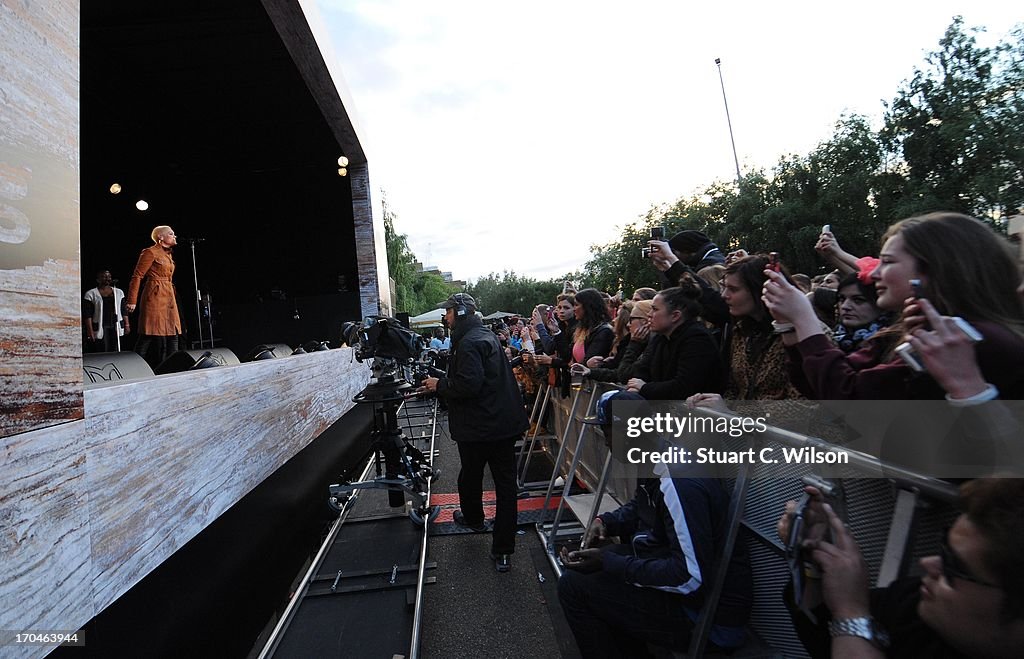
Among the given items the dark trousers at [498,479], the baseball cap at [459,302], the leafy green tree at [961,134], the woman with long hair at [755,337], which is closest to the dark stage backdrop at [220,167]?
the baseball cap at [459,302]

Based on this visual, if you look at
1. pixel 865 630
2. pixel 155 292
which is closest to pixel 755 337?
pixel 865 630

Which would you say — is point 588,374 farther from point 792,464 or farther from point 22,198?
point 22,198

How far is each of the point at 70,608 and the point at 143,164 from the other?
35.1ft

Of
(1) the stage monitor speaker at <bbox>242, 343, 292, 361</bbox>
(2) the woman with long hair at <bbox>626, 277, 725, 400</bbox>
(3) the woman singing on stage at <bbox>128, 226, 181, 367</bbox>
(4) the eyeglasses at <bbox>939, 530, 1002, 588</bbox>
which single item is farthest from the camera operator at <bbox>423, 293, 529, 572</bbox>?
(3) the woman singing on stage at <bbox>128, 226, 181, 367</bbox>

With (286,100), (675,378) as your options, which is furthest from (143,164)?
(675,378)

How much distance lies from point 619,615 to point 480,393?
2104 mm

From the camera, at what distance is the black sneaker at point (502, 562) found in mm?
3840

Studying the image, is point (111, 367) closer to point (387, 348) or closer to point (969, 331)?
point (387, 348)

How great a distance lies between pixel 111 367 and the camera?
3.87 meters

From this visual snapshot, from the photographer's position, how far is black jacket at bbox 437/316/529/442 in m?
3.93

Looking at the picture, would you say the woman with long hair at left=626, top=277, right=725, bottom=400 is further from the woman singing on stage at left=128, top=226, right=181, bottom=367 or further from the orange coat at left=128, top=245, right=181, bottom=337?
the orange coat at left=128, top=245, right=181, bottom=337

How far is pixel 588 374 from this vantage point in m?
4.16

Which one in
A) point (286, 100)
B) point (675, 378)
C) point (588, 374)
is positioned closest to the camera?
point (675, 378)

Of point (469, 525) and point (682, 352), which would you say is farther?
point (469, 525)
